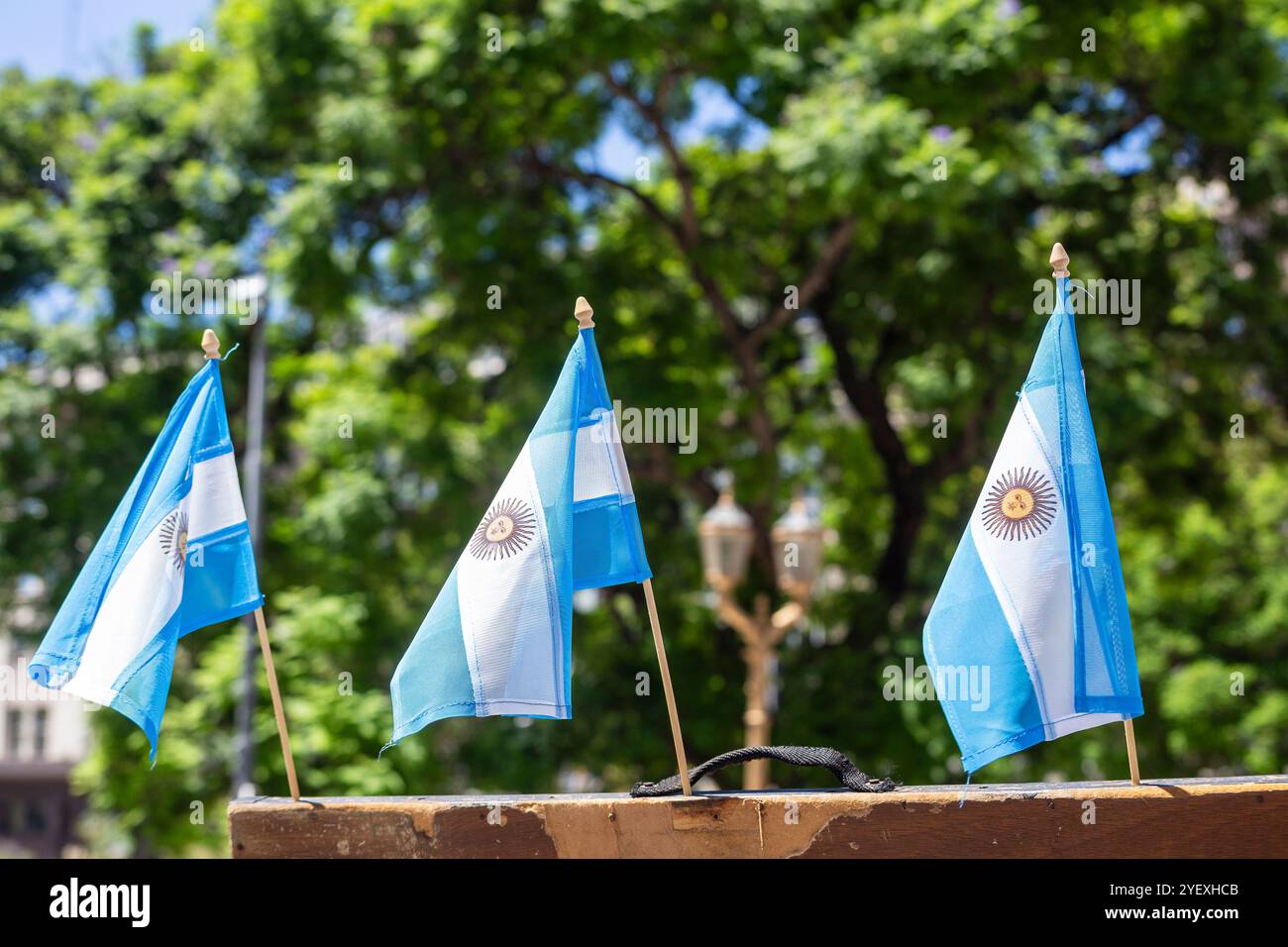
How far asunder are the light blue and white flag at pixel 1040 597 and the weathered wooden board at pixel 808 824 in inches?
15.7

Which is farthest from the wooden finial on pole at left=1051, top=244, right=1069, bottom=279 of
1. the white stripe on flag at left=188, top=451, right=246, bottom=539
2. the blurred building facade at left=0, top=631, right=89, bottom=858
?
the blurred building facade at left=0, top=631, right=89, bottom=858

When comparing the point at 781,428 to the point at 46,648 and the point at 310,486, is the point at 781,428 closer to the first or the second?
the point at 310,486

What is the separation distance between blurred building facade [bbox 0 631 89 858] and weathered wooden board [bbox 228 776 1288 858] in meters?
45.1

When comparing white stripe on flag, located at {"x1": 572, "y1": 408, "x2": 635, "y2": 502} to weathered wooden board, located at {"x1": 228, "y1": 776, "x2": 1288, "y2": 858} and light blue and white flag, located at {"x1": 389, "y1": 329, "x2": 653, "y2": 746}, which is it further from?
weathered wooden board, located at {"x1": 228, "y1": 776, "x2": 1288, "y2": 858}

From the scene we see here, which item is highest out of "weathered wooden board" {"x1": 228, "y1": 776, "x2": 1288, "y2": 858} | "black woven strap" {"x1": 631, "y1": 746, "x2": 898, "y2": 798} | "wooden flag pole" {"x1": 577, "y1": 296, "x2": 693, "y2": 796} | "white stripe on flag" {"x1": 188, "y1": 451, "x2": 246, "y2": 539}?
"white stripe on flag" {"x1": 188, "y1": 451, "x2": 246, "y2": 539}

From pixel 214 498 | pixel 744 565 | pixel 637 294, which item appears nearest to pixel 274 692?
pixel 214 498

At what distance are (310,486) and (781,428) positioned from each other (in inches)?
240

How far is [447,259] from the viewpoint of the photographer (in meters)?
15.9

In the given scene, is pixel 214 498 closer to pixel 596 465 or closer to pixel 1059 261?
pixel 596 465

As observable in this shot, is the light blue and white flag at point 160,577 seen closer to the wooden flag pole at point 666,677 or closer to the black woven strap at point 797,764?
the wooden flag pole at point 666,677

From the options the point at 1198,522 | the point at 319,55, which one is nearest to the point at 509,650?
the point at 319,55

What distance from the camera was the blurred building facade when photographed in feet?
154

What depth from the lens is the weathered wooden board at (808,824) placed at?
423 centimetres

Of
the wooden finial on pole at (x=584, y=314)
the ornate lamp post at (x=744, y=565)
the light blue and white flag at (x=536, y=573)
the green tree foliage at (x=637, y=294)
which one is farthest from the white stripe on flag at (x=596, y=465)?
the green tree foliage at (x=637, y=294)
